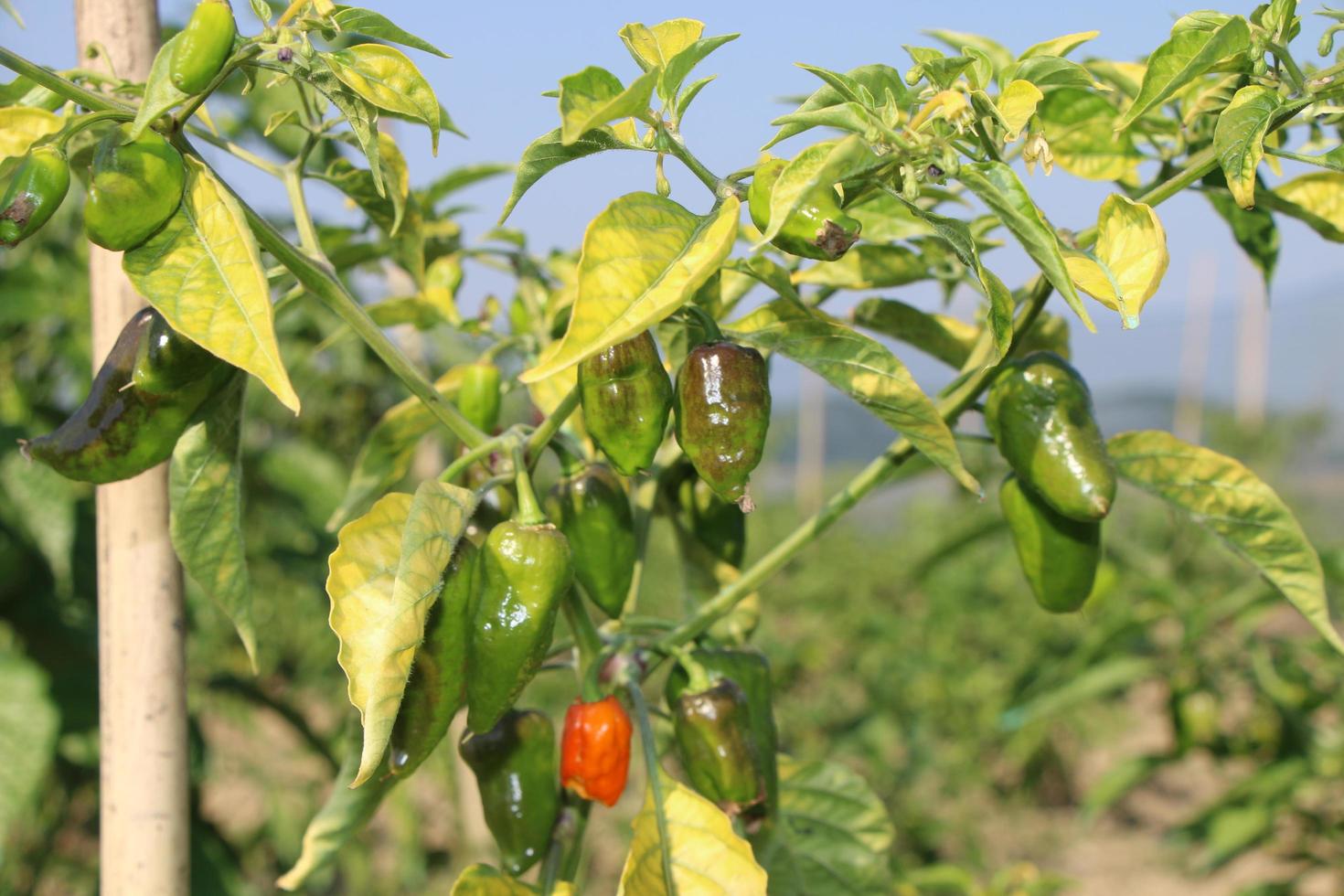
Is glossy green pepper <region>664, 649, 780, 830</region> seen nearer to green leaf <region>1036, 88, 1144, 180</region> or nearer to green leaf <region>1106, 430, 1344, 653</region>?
green leaf <region>1106, 430, 1344, 653</region>

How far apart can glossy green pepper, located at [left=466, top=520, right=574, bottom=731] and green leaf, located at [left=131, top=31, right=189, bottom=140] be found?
1.00ft

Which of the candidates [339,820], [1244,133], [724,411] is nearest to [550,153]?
[724,411]

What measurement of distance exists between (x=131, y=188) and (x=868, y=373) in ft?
1.43

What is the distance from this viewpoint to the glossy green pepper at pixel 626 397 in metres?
0.73

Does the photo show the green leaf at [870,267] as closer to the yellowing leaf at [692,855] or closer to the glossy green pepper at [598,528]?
the glossy green pepper at [598,528]

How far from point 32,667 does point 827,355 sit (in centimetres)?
108

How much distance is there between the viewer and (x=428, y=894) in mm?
3426

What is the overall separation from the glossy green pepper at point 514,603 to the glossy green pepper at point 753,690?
0.62ft

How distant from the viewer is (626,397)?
730mm

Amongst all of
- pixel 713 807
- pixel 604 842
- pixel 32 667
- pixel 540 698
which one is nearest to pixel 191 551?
pixel 713 807

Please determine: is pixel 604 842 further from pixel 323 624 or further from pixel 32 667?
pixel 32 667

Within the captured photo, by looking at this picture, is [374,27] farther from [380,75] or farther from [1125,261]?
[1125,261]

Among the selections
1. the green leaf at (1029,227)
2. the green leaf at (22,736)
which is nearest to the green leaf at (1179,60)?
the green leaf at (1029,227)

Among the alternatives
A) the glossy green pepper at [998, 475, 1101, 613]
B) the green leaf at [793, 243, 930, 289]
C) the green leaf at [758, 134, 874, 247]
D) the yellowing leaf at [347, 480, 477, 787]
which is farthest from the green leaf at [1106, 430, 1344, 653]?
the yellowing leaf at [347, 480, 477, 787]
